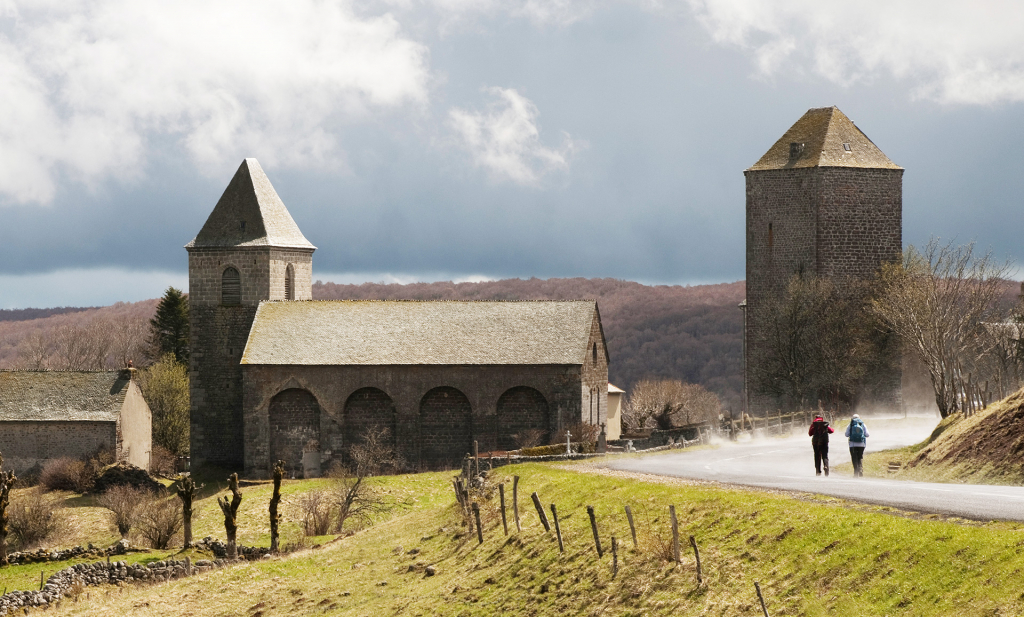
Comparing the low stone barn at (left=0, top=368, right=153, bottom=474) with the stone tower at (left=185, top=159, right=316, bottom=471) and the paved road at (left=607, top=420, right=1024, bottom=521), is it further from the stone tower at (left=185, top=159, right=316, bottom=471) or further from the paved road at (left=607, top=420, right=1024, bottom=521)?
the paved road at (left=607, top=420, right=1024, bottom=521)

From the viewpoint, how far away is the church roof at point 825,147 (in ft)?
213

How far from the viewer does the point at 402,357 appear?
5569 centimetres

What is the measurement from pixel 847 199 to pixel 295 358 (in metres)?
29.3

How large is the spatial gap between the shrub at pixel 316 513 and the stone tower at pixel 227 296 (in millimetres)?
16472

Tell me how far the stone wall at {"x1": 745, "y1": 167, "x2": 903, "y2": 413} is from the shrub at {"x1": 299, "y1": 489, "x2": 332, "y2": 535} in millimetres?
29639

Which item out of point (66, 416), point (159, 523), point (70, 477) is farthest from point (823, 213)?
point (70, 477)

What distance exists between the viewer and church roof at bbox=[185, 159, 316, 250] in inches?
2434

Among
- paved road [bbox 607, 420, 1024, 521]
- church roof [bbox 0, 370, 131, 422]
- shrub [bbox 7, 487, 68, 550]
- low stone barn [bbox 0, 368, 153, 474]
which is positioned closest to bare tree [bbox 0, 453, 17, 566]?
shrub [bbox 7, 487, 68, 550]

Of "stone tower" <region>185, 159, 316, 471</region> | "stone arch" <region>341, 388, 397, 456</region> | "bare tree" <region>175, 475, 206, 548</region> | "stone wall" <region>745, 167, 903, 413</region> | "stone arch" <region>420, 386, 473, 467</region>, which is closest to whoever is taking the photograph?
"bare tree" <region>175, 475, 206, 548</region>

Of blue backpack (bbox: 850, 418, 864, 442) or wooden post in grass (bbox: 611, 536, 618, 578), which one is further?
blue backpack (bbox: 850, 418, 864, 442)

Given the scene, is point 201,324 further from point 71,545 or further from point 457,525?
point 457,525

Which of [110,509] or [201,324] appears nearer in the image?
[110,509]

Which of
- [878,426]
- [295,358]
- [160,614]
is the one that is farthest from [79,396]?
[878,426]

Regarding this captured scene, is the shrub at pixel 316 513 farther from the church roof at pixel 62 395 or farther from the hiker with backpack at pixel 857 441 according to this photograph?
the hiker with backpack at pixel 857 441
